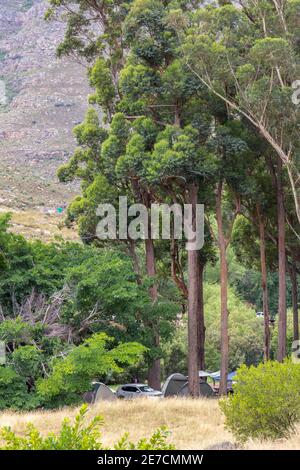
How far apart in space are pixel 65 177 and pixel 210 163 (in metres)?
8.09

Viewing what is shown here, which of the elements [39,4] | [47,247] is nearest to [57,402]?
[47,247]

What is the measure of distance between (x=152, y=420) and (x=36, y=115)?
75.2m

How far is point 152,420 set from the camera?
61.4ft

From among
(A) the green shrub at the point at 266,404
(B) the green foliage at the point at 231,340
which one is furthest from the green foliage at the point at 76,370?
(B) the green foliage at the point at 231,340

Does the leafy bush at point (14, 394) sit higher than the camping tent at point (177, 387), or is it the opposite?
the leafy bush at point (14, 394)

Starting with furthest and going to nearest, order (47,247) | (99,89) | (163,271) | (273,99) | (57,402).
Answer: (163,271) → (99,89) → (47,247) → (273,99) → (57,402)

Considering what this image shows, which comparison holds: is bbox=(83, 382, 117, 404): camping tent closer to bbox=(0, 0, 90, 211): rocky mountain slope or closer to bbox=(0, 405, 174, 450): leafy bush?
bbox=(0, 405, 174, 450): leafy bush

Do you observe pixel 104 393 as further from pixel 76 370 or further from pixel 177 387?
pixel 76 370

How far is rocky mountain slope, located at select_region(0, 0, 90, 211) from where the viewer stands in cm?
8081

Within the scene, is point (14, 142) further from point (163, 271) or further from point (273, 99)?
point (273, 99)

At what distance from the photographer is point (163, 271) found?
36031 millimetres

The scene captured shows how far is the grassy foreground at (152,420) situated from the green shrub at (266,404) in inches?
22.8

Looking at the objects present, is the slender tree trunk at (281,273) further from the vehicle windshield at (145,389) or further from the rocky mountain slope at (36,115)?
the rocky mountain slope at (36,115)

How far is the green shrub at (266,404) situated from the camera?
507 inches
